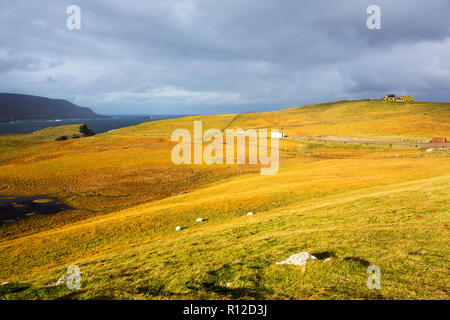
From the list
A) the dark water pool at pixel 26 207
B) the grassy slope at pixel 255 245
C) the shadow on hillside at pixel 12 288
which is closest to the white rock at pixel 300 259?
the grassy slope at pixel 255 245

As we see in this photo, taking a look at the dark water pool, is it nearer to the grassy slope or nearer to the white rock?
the grassy slope

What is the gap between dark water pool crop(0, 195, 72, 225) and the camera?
42469 millimetres

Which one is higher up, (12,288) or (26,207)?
(12,288)

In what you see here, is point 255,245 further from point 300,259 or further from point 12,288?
point 12,288

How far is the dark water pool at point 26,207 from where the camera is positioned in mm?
42469

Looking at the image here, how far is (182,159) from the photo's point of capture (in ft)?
306

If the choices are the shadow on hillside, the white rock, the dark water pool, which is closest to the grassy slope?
the shadow on hillside

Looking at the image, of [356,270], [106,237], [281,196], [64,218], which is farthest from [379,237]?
[64,218]

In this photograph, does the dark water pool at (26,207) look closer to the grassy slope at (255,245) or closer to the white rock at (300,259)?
the grassy slope at (255,245)

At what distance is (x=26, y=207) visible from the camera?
4691 cm

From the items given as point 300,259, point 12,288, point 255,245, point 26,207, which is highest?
point 300,259

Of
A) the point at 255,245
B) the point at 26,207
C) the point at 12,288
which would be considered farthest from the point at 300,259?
the point at 26,207
